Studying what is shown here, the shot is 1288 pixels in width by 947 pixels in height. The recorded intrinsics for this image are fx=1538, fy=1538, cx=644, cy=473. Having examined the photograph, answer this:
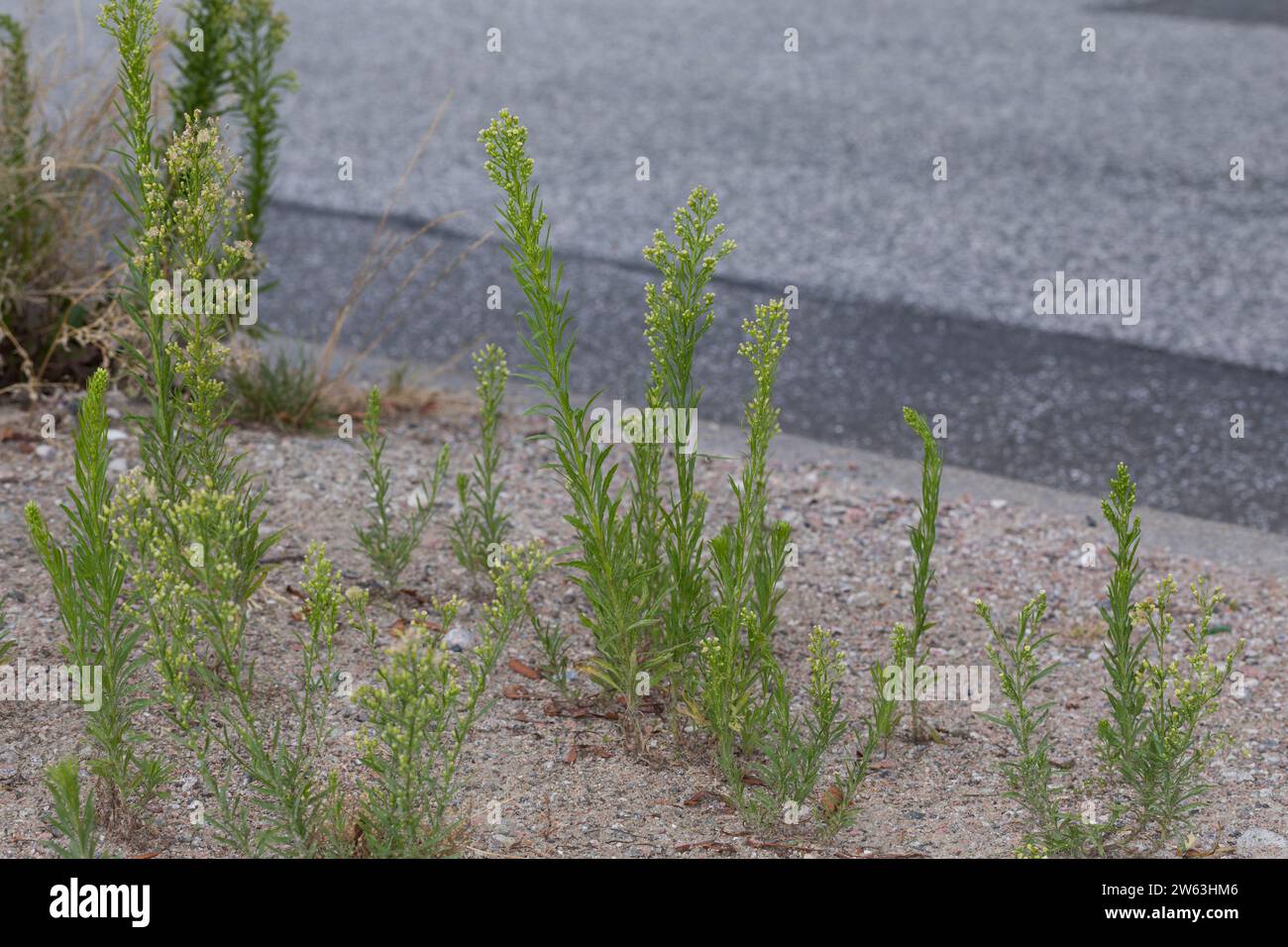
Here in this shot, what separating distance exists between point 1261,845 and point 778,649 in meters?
1.35

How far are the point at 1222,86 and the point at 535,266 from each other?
9.02 meters

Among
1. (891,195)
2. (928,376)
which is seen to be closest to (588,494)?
(928,376)

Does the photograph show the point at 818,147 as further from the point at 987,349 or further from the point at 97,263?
the point at 97,263

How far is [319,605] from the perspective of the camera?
3018 millimetres

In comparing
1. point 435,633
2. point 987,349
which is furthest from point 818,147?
point 435,633

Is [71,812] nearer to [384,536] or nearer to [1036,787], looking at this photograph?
[384,536]

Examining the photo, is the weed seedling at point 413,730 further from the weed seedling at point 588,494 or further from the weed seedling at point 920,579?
the weed seedling at point 920,579

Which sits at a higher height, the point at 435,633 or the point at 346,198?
the point at 346,198

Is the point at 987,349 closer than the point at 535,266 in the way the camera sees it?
No

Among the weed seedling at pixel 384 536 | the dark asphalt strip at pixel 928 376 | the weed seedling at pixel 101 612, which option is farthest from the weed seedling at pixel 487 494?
the dark asphalt strip at pixel 928 376

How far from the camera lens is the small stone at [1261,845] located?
3.37 meters

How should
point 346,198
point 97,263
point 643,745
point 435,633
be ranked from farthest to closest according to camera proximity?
point 346,198
point 97,263
point 435,633
point 643,745

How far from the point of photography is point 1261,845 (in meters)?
3.40

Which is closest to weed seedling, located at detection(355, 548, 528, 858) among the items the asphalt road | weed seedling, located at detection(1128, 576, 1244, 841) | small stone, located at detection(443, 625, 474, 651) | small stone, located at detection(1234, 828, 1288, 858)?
small stone, located at detection(443, 625, 474, 651)
